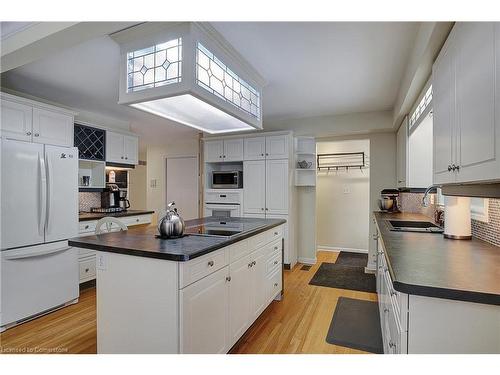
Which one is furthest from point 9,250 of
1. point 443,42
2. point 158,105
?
point 443,42

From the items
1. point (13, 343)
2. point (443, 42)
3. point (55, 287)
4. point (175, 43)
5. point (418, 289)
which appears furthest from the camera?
point (55, 287)

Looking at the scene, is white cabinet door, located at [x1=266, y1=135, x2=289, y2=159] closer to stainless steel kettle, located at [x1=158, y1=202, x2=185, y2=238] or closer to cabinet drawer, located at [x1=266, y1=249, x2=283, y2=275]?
cabinet drawer, located at [x1=266, y1=249, x2=283, y2=275]

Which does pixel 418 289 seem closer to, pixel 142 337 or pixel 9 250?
pixel 142 337

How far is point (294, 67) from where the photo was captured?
253 cm

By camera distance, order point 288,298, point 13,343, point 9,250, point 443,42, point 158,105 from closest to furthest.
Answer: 1. point 443,42
2. point 158,105
3. point 13,343
4. point 9,250
5. point 288,298

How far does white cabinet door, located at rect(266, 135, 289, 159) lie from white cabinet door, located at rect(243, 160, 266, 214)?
190 mm

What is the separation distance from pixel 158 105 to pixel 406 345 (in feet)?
6.51

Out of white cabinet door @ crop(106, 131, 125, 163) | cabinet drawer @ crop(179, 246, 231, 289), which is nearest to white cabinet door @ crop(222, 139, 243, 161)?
white cabinet door @ crop(106, 131, 125, 163)

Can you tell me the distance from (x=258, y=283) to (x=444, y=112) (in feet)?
6.20

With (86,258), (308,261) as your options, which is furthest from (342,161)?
(86,258)

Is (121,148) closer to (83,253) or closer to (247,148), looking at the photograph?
(83,253)

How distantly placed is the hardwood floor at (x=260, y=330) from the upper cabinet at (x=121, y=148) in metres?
1.90

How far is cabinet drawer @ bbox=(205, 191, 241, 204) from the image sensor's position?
14.9 feet

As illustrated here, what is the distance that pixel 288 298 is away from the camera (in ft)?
10.4
